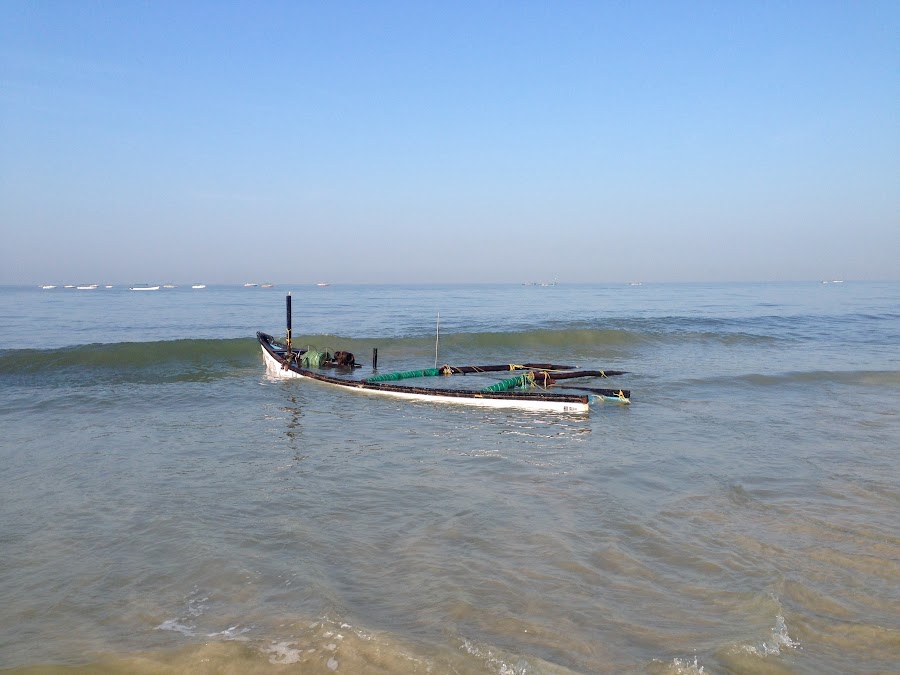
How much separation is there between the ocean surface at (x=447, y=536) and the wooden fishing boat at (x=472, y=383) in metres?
0.43

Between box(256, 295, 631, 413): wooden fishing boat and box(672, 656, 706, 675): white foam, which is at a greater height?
box(672, 656, 706, 675): white foam

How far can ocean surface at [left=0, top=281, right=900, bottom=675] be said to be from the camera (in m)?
3.95

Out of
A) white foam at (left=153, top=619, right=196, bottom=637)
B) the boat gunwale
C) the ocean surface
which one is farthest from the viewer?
the boat gunwale

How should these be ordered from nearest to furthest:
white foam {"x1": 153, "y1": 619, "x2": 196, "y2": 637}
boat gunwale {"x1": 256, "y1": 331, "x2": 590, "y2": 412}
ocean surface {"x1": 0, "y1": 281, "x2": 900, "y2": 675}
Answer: ocean surface {"x1": 0, "y1": 281, "x2": 900, "y2": 675}, white foam {"x1": 153, "y1": 619, "x2": 196, "y2": 637}, boat gunwale {"x1": 256, "y1": 331, "x2": 590, "y2": 412}

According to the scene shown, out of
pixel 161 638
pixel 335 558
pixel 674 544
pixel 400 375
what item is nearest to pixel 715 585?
pixel 674 544

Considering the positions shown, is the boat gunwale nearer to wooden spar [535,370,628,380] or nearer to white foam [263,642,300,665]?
wooden spar [535,370,628,380]

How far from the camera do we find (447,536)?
5.78m

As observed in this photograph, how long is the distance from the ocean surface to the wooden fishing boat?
434 millimetres

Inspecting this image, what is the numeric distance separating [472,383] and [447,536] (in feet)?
35.9

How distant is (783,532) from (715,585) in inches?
64.2

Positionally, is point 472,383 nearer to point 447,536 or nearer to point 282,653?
point 447,536

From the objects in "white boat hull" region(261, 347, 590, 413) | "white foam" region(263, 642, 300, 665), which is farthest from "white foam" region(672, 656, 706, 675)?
"white boat hull" region(261, 347, 590, 413)

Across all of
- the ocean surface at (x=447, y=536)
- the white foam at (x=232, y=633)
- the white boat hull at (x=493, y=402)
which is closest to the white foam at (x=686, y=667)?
the ocean surface at (x=447, y=536)

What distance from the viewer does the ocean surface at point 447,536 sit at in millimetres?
3951
